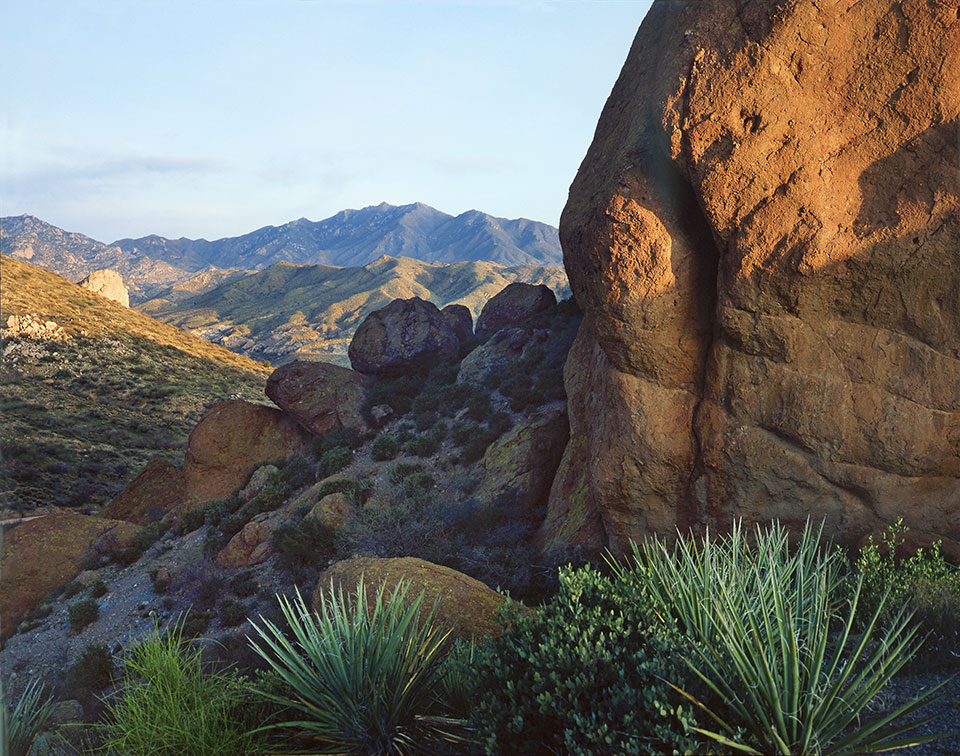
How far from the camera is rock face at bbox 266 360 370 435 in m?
18.8

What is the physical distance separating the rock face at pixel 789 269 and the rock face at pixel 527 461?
178 inches

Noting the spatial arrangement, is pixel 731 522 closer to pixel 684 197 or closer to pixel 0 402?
pixel 684 197

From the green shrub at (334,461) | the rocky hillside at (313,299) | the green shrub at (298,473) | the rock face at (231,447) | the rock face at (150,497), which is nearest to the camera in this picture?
the green shrub at (334,461)

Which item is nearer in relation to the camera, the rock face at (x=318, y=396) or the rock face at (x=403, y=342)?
the rock face at (x=318, y=396)

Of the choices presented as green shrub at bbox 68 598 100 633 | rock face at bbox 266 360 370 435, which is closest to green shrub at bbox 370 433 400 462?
rock face at bbox 266 360 370 435

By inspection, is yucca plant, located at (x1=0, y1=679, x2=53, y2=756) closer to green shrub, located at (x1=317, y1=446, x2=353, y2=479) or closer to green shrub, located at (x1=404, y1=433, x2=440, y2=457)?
green shrub, located at (x1=404, y1=433, x2=440, y2=457)

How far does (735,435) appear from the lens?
6.98 meters

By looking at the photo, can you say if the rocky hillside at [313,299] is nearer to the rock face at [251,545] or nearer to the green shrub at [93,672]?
the rock face at [251,545]

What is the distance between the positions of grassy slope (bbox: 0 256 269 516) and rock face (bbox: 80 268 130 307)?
802 inches

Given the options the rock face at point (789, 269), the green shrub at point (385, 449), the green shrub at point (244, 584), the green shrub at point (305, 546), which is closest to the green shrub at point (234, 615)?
the green shrub at point (244, 584)

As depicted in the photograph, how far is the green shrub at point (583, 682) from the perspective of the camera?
3.01 m

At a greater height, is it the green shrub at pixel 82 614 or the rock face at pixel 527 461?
the rock face at pixel 527 461

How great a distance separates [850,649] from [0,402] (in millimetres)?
31317

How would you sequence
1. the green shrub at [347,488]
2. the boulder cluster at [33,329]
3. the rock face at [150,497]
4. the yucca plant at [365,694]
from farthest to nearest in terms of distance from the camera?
the boulder cluster at [33,329] → the rock face at [150,497] → the green shrub at [347,488] → the yucca plant at [365,694]
